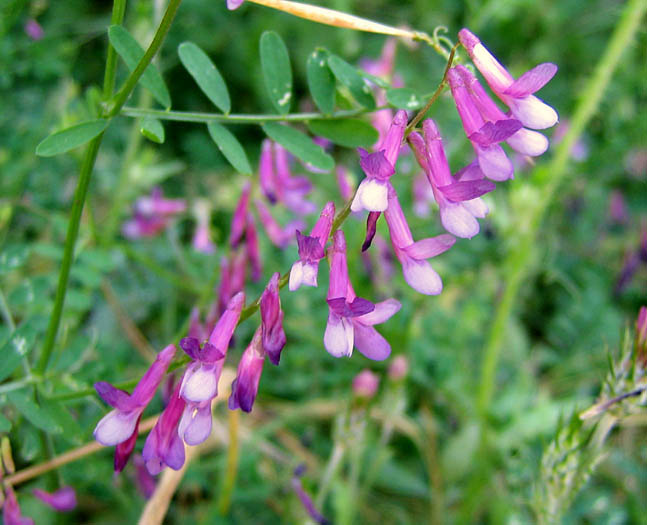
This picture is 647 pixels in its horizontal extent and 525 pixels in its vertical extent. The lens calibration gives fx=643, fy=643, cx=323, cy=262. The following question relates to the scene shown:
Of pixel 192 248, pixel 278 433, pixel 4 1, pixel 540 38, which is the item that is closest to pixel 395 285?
pixel 278 433

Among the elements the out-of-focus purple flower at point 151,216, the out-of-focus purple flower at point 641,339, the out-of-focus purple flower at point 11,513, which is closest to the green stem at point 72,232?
the out-of-focus purple flower at point 11,513

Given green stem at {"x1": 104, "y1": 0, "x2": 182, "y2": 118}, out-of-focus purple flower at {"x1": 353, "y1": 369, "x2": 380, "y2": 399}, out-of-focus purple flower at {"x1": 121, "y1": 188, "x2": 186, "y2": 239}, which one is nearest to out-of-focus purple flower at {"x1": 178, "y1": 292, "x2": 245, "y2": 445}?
green stem at {"x1": 104, "y1": 0, "x2": 182, "y2": 118}

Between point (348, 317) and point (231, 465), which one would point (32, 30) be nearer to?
point (231, 465)

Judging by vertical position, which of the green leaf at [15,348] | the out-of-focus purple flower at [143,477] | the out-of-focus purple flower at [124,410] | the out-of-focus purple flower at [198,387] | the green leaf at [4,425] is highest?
the out-of-focus purple flower at [198,387]

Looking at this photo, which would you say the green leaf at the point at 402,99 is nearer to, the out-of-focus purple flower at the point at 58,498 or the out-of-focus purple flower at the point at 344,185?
the out-of-focus purple flower at the point at 344,185

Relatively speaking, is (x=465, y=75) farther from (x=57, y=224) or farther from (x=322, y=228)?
(x=57, y=224)

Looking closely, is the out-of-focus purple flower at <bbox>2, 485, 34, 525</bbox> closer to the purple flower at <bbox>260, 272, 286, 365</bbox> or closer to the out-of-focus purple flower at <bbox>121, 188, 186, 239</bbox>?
the purple flower at <bbox>260, 272, 286, 365</bbox>
